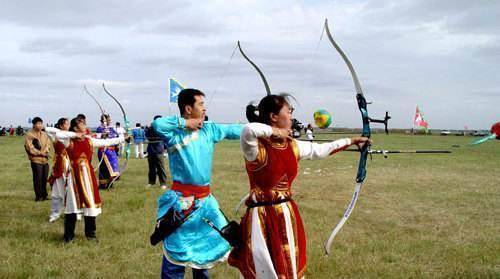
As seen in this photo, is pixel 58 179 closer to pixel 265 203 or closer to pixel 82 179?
pixel 82 179

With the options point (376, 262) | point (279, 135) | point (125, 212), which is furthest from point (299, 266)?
point (125, 212)

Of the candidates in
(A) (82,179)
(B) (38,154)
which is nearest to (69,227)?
(A) (82,179)

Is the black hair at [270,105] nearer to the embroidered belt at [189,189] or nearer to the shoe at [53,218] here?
the embroidered belt at [189,189]

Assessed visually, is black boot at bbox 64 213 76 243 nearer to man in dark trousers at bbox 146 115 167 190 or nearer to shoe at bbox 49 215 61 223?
shoe at bbox 49 215 61 223

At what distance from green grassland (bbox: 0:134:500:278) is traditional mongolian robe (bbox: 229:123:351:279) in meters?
2.24

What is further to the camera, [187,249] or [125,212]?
[125,212]

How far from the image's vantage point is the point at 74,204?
21.5 ft

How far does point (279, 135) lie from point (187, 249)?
135 centimetres

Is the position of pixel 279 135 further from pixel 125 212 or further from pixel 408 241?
pixel 125 212

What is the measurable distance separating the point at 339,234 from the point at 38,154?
7.24m

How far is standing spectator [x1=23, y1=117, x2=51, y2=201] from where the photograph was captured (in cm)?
1023

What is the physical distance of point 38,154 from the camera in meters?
10.3

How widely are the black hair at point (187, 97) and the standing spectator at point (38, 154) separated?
7573 mm

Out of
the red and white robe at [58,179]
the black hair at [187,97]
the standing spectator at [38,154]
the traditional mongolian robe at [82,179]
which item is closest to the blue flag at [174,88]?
the black hair at [187,97]
